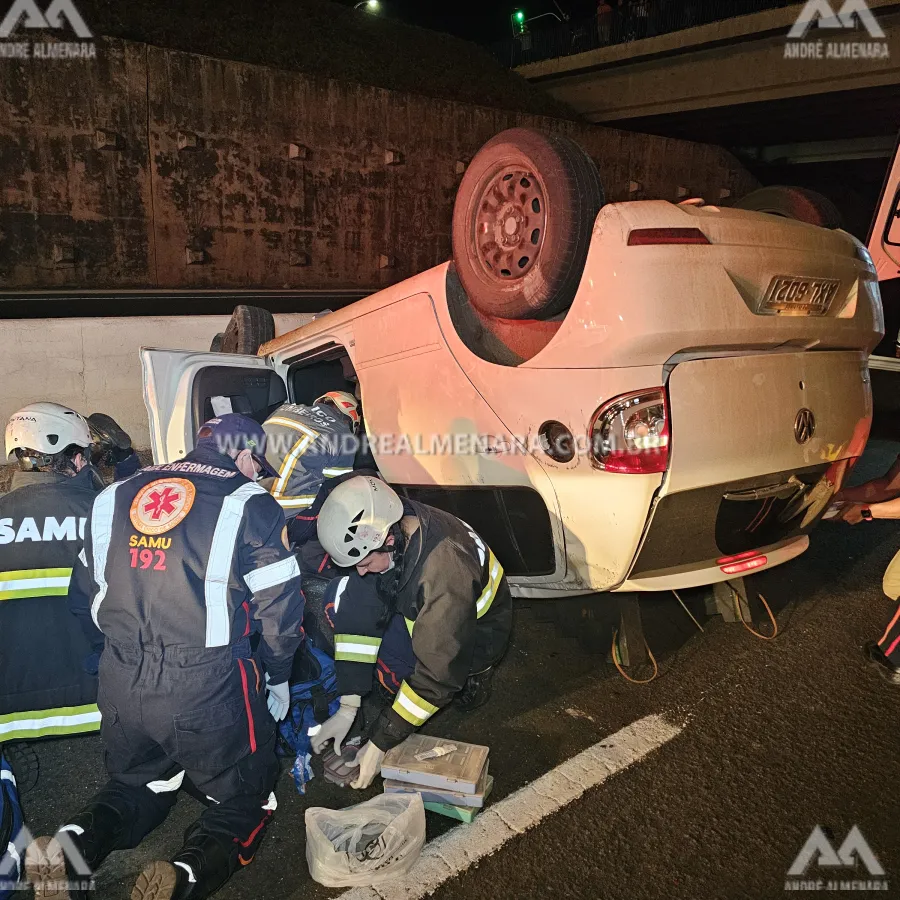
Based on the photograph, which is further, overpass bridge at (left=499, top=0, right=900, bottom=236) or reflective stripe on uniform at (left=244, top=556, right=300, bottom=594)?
overpass bridge at (left=499, top=0, right=900, bottom=236)

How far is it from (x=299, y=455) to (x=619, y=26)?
21.8 metres

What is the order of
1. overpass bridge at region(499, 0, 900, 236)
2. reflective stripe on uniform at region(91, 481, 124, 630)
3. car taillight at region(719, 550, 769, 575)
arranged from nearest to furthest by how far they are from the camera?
reflective stripe on uniform at region(91, 481, 124, 630) → car taillight at region(719, 550, 769, 575) → overpass bridge at region(499, 0, 900, 236)

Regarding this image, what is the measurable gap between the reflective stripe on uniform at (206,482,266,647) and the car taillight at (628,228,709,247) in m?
1.67

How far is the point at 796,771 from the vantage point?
2689mm

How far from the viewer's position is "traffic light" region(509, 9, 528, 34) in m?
26.1

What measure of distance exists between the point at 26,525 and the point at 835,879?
2.92 m

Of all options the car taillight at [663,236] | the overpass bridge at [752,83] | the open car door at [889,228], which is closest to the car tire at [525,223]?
the car taillight at [663,236]

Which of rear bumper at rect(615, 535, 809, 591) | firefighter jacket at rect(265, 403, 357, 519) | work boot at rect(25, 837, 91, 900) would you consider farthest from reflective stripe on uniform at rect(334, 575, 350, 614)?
work boot at rect(25, 837, 91, 900)

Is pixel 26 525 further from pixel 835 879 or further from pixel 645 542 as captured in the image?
pixel 835 879

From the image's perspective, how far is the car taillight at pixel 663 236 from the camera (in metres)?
2.59

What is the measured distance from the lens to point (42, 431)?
2.88 meters

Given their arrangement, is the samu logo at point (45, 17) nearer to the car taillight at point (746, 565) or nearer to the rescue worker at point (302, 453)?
the rescue worker at point (302, 453)

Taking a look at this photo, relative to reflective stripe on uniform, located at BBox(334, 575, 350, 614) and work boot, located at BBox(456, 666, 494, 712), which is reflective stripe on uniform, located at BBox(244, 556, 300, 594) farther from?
work boot, located at BBox(456, 666, 494, 712)

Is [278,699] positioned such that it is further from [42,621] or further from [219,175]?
[219,175]
